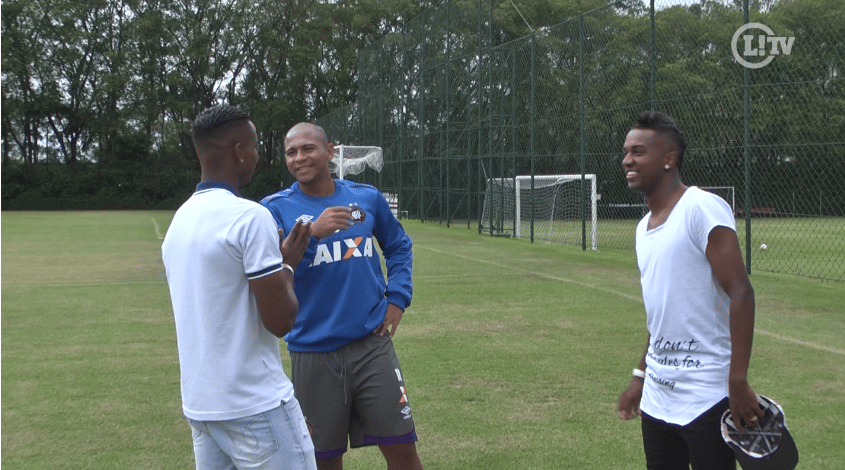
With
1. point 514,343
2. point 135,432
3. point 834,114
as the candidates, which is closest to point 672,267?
point 135,432

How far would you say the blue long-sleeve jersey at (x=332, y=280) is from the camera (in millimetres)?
4113

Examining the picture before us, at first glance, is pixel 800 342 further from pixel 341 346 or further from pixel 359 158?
pixel 359 158

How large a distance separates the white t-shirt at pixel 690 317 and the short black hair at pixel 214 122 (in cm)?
165

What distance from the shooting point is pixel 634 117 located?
1772 centimetres

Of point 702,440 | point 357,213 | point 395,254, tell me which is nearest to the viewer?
point 702,440

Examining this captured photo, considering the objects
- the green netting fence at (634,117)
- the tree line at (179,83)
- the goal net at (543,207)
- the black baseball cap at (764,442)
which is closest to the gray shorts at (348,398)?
the black baseball cap at (764,442)

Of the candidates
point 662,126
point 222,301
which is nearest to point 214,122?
point 222,301

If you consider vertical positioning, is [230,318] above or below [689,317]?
above

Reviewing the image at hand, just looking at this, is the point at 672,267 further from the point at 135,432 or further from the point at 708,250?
the point at 135,432

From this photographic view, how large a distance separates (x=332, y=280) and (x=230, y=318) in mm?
1255

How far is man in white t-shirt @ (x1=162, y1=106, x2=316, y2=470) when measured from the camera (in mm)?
2846

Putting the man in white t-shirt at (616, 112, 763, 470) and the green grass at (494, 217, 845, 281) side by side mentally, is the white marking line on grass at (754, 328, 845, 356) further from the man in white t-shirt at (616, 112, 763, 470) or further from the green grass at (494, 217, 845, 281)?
the green grass at (494, 217, 845, 281)

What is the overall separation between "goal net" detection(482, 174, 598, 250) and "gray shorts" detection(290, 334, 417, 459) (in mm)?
15965

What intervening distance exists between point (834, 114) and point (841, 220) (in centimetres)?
575
